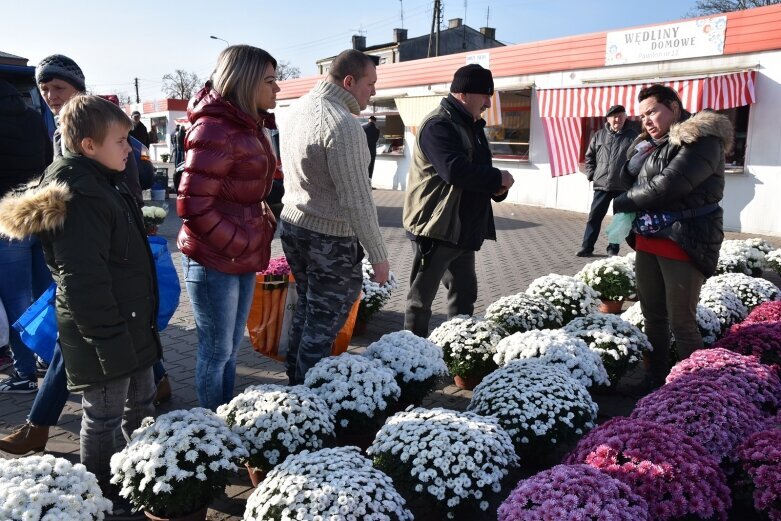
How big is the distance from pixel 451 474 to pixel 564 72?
13070mm

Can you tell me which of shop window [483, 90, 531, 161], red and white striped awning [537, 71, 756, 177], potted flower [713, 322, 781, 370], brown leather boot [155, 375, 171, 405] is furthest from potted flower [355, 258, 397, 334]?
shop window [483, 90, 531, 161]

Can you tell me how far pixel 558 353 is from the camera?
3768mm

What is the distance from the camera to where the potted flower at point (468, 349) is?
4.09 meters

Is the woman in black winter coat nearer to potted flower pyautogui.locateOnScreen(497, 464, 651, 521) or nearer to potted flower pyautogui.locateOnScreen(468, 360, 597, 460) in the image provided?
potted flower pyautogui.locateOnScreen(468, 360, 597, 460)

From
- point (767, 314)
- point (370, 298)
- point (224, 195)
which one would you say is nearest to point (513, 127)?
point (370, 298)

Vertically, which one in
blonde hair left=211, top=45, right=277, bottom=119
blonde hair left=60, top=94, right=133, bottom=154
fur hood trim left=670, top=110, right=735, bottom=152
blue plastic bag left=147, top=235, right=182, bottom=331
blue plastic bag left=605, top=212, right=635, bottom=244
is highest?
blonde hair left=211, top=45, right=277, bottom=119

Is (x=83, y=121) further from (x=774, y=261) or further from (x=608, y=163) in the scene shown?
(x=608, y=163)

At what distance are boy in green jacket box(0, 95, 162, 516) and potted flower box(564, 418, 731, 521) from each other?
191 centimetres

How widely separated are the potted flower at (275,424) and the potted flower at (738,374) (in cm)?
187

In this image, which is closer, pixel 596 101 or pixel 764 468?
pixel 764 468

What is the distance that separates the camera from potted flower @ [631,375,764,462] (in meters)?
2.81

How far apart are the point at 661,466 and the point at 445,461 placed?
0.82 m

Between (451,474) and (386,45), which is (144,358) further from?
(386,45)

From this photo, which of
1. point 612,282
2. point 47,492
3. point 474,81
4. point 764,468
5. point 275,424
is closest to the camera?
point 47,492
